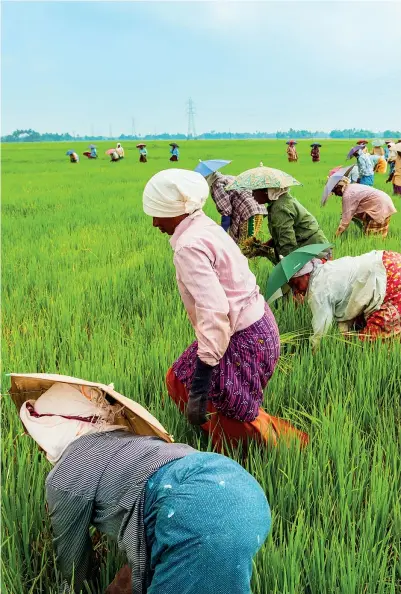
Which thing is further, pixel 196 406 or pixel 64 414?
pixel 196 406

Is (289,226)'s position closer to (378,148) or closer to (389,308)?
(389,308)

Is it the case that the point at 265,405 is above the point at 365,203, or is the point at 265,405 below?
below

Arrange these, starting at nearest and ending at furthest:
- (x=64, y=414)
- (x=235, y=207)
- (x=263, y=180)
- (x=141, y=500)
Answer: (x=141, y=500), (x=64, y=414), (x=263, y=180), (x=235, y=207)

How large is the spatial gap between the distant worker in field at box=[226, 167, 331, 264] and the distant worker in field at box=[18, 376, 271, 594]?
191cm

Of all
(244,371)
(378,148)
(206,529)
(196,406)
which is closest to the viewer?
(206,529)

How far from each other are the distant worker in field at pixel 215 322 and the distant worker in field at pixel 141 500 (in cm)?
42

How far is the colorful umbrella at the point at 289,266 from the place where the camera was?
2.11 m

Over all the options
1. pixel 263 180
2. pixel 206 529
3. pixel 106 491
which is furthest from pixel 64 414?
pixel 263 180

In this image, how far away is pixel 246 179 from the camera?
2902 mm

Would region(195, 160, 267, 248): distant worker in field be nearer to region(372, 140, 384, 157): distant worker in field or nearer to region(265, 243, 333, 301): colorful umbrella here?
region(265, 243, 333, 301): colorful umbrella

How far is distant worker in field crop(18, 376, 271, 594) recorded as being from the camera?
913 millimetres

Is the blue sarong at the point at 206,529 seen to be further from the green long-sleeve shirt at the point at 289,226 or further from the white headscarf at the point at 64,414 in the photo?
the green long-sleeve shirt at the point at 289,226

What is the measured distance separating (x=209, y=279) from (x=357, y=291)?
50.8 inches

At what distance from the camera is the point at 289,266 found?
2119 millimetres
